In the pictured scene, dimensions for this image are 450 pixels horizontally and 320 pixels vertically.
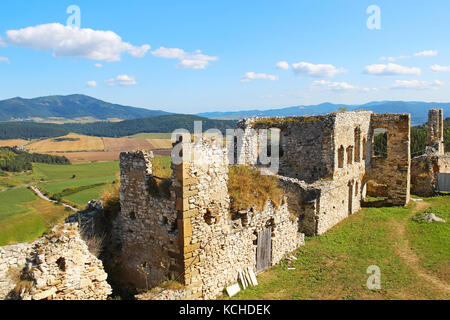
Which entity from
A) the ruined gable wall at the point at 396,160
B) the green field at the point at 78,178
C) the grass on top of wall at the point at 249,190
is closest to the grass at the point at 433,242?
the ruined gable wall at the point at 396,160

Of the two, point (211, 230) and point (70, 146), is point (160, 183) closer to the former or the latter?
point (211, 230)

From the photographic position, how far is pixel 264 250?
1166cm

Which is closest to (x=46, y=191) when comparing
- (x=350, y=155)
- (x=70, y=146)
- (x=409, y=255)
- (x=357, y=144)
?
(x=350, y=155)

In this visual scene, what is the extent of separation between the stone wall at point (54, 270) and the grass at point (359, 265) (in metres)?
4.26

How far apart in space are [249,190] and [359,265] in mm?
5197

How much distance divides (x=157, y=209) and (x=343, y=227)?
1106cm

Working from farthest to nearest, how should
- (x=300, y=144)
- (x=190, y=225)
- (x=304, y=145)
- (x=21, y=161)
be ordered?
1. (x=21, y=161)
2. (x=300, y=144)
3. (x=304, y=145)
4. (x=190, y=225)

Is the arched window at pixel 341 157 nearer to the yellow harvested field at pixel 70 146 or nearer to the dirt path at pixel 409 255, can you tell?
the dirt path at pixel 409 255

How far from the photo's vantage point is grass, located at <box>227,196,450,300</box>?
1016cm

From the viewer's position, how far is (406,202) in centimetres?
2067

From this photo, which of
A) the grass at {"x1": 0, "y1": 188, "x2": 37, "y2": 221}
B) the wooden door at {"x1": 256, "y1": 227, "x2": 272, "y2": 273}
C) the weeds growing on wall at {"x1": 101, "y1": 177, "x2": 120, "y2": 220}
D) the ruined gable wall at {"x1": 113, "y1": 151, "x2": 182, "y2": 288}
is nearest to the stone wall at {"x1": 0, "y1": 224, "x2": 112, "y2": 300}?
the ruined gable wall at {"x1": 113, "y1": 151, "x2": 182, "y2": 288}

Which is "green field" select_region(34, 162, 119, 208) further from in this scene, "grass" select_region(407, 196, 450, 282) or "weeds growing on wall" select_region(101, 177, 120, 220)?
"grass" select_region(407, 196, 450, 282)

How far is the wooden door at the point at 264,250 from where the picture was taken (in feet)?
37.3

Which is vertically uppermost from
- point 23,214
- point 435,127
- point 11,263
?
point 435,127
